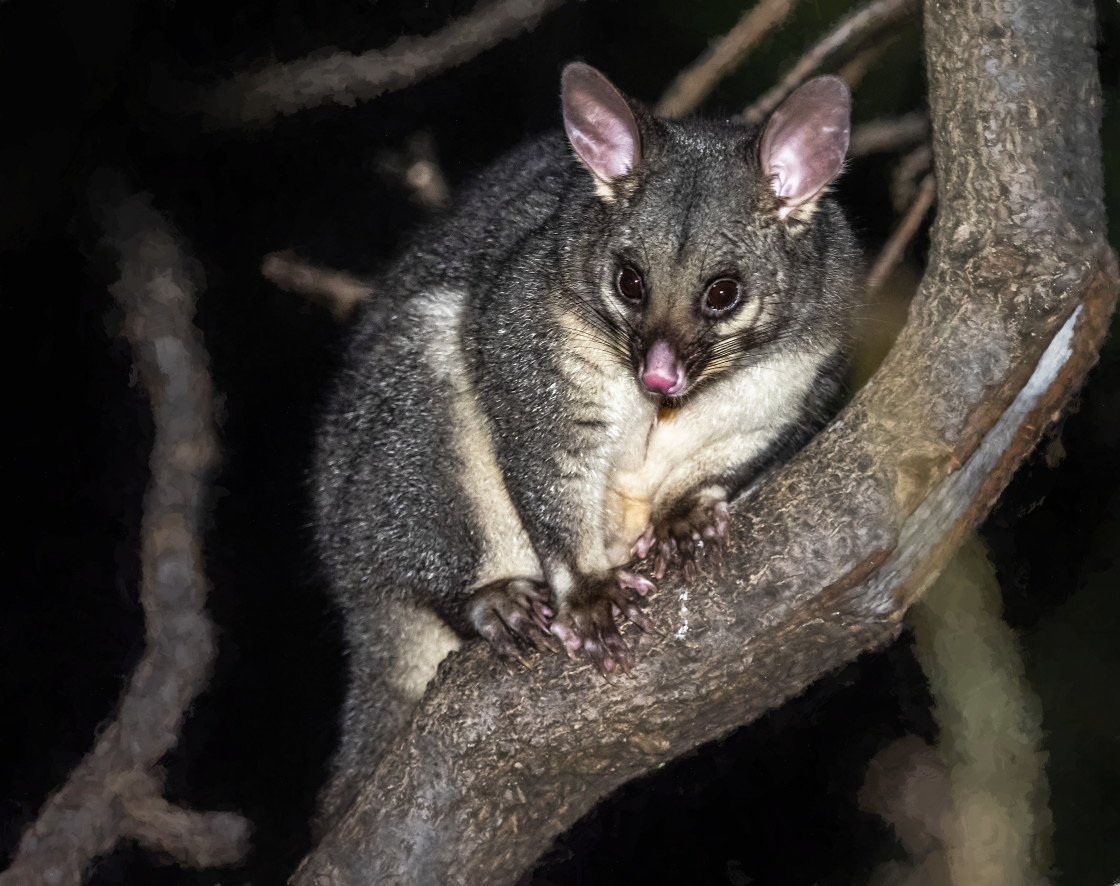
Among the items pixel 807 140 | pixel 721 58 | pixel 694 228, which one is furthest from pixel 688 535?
pixel 721 58

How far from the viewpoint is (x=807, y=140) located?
6.57 ft

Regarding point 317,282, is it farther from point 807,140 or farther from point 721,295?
point 807,140

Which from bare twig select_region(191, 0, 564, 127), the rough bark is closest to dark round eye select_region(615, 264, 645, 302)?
the rough bark

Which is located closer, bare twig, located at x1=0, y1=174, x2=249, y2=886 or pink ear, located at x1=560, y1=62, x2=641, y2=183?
pink ear, located at x1=560, y1=62, x2=641, y2=183

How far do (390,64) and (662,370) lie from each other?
47.5 inches

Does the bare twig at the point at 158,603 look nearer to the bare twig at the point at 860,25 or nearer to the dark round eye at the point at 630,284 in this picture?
the dark round eye at the point at 630,284

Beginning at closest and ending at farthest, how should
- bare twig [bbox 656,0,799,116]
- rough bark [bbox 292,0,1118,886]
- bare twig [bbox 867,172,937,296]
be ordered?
rough bark [bbox 292,0,1118,886], bare twig [bbox 656,0,799,116], bare twig [bbox 867,172,937,296]

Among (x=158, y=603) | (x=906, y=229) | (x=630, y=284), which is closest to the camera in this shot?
(x=630, y=284)

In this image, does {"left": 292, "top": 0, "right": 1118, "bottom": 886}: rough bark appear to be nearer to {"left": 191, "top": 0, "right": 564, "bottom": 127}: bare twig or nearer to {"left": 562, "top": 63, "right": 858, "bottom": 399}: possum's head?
{"left": 562, "top": 63, "right": 858, "bottom": 399}: possum's head

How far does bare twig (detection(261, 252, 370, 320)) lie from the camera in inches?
103

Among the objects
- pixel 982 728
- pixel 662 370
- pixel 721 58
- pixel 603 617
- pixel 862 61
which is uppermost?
pixel 721 58

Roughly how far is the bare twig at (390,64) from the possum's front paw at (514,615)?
140cm

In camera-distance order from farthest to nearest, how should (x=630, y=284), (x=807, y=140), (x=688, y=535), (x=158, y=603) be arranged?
1. (x=158, y=603)
2. (x=688, y=535)
3. (x=630, y=284)
4. (x=807, y=140)

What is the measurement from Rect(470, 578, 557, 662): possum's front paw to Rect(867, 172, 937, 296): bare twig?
131 centimetres
